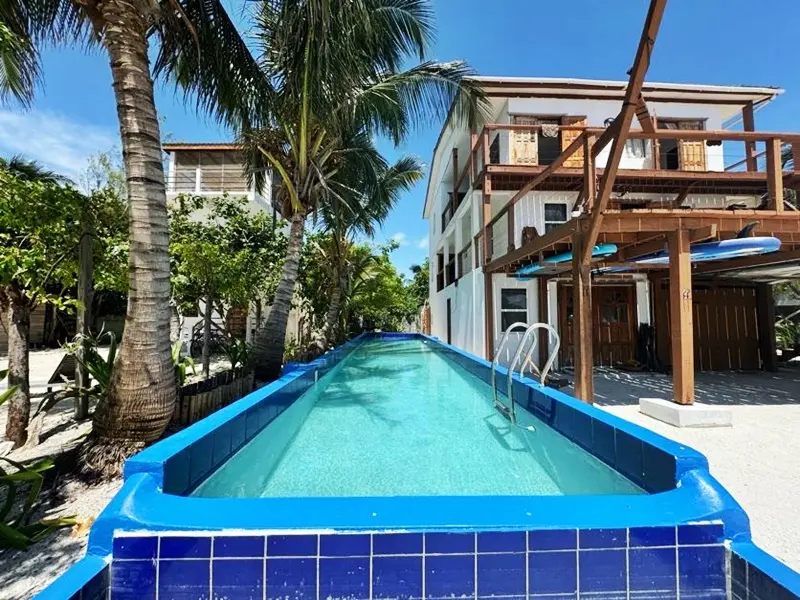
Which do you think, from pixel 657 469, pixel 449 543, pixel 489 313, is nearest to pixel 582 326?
pixel 657 469

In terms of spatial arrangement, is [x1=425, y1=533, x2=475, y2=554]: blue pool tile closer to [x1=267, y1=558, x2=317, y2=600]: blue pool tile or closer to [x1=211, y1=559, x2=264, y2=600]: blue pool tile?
[x1=267, y1=558, x2=317, y2=600]: blue pool tile

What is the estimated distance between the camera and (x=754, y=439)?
4867 mm

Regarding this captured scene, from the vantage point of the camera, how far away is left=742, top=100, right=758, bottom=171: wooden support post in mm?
12180

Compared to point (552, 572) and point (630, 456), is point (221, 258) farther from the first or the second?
point (552, 572)

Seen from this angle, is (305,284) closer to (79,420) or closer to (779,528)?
(79,420)

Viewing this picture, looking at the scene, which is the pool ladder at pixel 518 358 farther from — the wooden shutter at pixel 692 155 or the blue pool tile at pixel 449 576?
the wooden shutter at pixel 692 155

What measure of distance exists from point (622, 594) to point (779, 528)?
6.39 feet

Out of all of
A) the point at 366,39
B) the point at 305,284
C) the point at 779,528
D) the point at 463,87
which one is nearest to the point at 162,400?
the point at 779,528

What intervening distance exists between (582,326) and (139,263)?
5910 millimetres

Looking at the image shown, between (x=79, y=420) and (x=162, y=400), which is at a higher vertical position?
(x=162, y=400)

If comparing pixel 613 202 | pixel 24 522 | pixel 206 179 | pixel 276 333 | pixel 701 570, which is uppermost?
pixel 206 179

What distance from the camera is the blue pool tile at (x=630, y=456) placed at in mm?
3184

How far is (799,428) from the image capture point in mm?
5336

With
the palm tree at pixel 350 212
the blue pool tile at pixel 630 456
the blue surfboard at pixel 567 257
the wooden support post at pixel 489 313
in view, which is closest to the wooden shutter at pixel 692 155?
the blue surfboard at pixel 567 257
